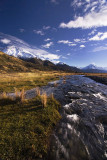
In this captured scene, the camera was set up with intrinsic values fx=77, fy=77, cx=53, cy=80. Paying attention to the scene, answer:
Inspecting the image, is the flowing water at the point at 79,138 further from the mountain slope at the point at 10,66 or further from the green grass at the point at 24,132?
the mountain slope at the point at 10,66

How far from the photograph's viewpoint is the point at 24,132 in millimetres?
4301

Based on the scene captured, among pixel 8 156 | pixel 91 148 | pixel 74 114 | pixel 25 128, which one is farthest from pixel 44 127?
pixel 74 114

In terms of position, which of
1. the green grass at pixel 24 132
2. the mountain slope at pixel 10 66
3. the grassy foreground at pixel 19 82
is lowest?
the green grass at pixel 24 132

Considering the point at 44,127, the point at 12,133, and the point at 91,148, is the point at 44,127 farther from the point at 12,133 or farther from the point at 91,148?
the point at 91,148

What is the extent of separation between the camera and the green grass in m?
3.41

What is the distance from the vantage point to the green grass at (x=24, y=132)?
134 inches

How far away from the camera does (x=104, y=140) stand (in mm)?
4727

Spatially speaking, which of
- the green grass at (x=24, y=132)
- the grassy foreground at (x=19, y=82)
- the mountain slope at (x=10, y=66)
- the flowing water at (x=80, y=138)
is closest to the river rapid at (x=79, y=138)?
the flowing water at (x=80, y=138)

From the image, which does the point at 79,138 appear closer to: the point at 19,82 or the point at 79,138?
the point at 79,138

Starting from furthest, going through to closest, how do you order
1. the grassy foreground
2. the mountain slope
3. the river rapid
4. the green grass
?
the mountain slope, the grassy foreground, the river rapid, the green grass

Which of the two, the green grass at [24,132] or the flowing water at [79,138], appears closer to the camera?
the green grass at [24,132]

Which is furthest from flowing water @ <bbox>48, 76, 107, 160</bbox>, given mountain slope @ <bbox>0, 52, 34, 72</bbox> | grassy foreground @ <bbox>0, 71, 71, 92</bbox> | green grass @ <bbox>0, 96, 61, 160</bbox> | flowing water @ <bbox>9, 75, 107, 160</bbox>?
mountain slope @ <bbox>0, 52, 34, 72</bbox>

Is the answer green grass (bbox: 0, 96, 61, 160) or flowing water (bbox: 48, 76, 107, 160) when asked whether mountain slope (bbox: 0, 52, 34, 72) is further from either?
flowing water (bbox: 48, 76, 107, 160)

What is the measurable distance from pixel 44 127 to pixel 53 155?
1482 millimetres
